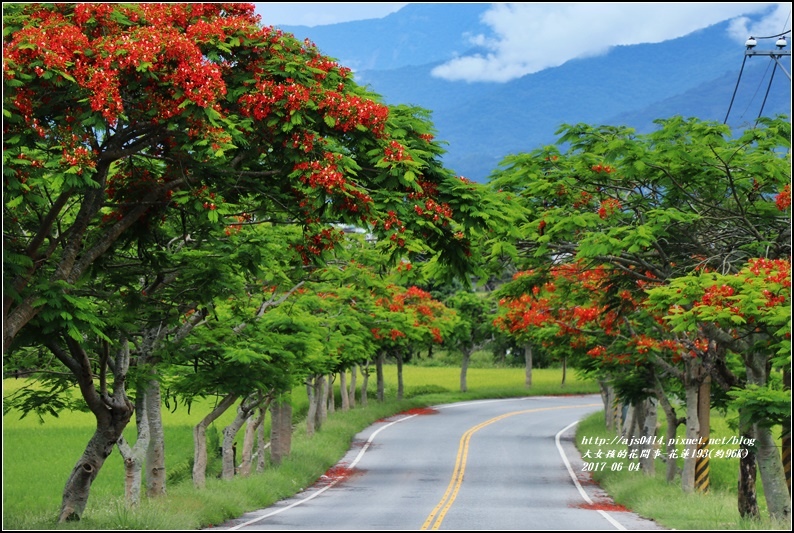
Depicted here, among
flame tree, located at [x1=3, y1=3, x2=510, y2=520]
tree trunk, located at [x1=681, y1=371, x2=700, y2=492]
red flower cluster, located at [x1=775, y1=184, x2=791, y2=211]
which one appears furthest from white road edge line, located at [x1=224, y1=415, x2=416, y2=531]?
red flower cluster, located at [x1=775, y1=184, x2=791, y2=211]

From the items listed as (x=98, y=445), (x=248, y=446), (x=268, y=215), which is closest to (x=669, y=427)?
(x=248, y=446)

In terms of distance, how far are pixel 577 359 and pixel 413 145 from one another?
22056 millimetres

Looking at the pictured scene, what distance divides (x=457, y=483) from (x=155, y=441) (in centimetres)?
1302

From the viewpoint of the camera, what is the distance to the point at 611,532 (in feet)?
63.9

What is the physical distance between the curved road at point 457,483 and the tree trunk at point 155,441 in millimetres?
1834

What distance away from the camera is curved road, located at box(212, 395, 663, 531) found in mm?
21516

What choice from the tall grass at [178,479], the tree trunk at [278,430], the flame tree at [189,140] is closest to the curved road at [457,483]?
the tall grass at [178,479]

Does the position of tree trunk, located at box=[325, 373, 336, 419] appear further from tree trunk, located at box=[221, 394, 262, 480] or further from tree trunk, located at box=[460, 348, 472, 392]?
tree trunk, located at box=[221, 394, 262, 480]

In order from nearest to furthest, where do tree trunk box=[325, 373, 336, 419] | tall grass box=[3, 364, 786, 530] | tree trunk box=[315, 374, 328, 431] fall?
tall grass box=[3, 364, 786, 530]
tree trunk box=[315, 374, 328, 431]
tree trunk box=[325, 373, 336, 419]

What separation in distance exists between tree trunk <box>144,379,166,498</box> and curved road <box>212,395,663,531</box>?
72.2 inches

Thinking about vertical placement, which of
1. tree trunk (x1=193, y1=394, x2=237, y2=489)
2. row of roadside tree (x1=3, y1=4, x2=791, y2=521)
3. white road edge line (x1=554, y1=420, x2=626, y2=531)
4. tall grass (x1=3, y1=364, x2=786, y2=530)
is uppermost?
row of roadside tree (x1=3, y1=4, x2=791, y2=521)

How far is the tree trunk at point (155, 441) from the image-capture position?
21.1 m

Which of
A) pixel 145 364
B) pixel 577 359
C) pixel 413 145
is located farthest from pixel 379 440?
pixel 413 145

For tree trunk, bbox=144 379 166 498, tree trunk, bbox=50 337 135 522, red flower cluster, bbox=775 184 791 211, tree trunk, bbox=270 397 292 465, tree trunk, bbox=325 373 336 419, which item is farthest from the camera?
tree trunk, bbox=325 373 336 419
